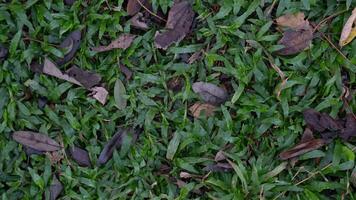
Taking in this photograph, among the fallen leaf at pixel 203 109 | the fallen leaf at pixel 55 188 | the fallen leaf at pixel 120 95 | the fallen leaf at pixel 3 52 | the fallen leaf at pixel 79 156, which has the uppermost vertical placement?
the fallen leaf at pixel 3 52

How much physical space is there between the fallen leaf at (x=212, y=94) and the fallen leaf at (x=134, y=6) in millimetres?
515

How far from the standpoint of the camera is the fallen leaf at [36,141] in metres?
2.70

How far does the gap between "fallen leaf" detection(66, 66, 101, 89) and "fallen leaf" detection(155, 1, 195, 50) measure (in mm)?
358

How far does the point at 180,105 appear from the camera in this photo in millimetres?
2705

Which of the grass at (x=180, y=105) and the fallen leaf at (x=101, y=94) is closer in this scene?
the grass at (x=180, y=105)

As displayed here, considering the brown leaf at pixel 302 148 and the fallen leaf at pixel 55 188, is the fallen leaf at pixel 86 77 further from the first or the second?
the brown leaf at pixel 302 148

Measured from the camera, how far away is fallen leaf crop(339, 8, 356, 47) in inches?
102

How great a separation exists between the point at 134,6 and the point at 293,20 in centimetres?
82

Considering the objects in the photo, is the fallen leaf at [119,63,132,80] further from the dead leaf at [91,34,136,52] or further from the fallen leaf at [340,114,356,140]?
the fallen leaf at [340,114,356,140]

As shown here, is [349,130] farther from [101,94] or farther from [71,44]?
[71,44]

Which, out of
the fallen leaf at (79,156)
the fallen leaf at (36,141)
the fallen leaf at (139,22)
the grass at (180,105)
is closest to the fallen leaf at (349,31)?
the grass at (180,105)

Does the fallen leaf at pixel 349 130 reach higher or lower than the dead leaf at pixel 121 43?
lower

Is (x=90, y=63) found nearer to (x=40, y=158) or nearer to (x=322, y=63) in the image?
(x=40, y=158)

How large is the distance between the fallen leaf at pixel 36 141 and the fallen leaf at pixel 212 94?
788mm
